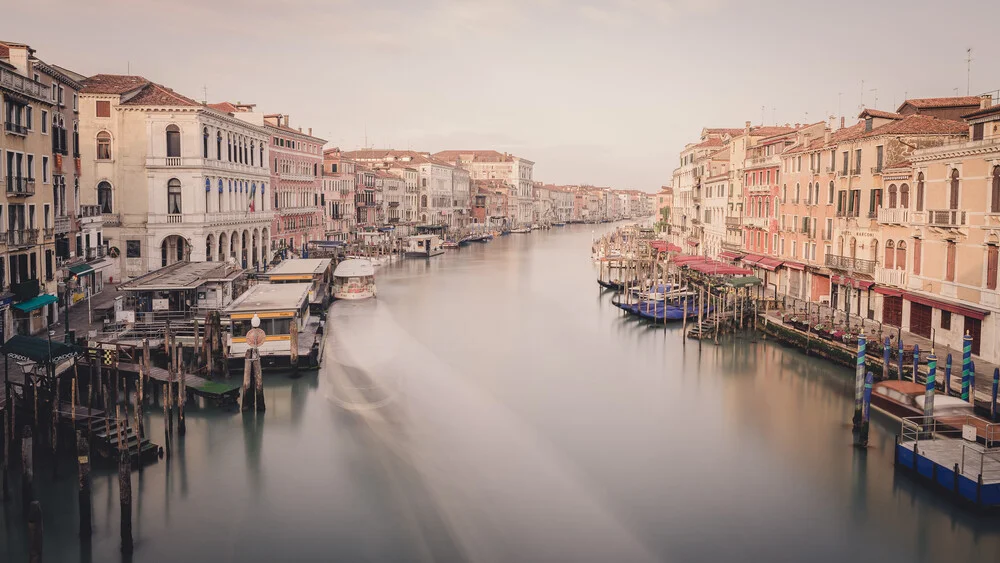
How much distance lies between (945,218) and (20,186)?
18126 millimetres

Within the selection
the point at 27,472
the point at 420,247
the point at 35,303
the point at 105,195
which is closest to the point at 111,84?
the point at 105,195

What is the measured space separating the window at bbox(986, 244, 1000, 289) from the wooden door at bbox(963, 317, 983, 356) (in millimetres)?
794

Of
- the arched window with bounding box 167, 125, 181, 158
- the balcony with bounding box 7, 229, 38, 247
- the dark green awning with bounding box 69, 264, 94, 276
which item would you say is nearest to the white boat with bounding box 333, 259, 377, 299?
the arched window with bounding box 167, 125, 181, 158

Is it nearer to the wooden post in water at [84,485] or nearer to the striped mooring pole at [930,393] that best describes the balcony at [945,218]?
the striped mooring pole at [930,393]

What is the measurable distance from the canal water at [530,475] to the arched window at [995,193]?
4.29 m

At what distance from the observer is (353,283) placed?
29672 millimetres

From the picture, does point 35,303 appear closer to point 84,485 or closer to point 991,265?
point 84,485

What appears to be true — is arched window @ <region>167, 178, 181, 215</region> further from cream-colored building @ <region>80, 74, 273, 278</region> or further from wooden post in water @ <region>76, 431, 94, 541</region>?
wooden post in water @ <region>76, 431, 94, 541</region>

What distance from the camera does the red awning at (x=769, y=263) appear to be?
25.6 metres

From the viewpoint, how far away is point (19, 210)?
50.2 feet

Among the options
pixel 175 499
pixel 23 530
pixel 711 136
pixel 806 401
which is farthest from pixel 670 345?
pixel 711 136

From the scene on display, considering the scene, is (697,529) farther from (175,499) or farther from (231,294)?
(231,294)

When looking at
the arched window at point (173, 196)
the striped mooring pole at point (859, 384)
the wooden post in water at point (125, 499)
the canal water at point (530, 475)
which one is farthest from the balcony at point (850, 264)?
the arched window at point (173, 196)

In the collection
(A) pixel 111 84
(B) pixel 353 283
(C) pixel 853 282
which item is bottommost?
(B) pixel 353 283
